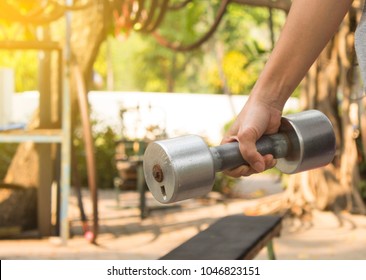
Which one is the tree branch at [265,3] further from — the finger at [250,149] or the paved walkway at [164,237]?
the finger at [250,149]

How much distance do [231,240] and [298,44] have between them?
Answer: 2.22 m

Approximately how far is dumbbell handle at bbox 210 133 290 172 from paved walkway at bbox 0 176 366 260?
3996 mm

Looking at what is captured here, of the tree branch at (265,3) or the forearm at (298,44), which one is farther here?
the tree branch at (265,3)

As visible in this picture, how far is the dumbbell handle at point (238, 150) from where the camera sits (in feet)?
2.50

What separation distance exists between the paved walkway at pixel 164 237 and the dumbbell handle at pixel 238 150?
400 centimetres

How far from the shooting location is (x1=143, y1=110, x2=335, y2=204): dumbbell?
72 cm

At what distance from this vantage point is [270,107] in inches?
33.4

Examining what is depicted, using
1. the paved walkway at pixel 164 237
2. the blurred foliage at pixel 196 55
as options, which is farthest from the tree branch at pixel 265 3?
the paved walkway at pixel 164 237

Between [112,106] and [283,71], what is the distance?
418 inches

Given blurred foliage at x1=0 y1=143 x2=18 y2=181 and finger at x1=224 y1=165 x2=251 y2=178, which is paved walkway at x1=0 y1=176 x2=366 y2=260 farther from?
finger at x1=224 y1=165 x2=251 y2=178
